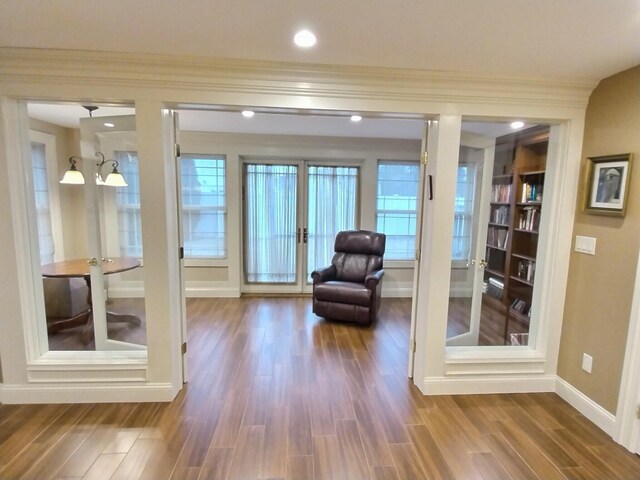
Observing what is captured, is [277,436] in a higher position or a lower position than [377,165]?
lower

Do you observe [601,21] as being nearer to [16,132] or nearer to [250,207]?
[16,132]

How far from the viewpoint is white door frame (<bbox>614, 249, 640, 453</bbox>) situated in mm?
1971

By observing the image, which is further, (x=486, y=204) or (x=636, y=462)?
(x=486, y=204)

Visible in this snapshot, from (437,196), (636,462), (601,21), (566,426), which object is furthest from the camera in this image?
(437,196)

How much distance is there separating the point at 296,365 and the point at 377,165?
3.28 meters

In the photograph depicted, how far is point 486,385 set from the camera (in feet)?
8.47

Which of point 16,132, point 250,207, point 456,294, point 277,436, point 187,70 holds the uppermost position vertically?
point 187,70

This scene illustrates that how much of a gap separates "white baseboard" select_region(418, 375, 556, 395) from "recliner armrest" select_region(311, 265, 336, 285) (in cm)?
197

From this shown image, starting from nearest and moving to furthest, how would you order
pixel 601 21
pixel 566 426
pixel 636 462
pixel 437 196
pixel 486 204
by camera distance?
pixel 601 21 < pixel 636 462 < pixel 566 426 < pixel 437 196 < pixel 486 204

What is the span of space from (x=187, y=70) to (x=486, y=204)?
8.42ft

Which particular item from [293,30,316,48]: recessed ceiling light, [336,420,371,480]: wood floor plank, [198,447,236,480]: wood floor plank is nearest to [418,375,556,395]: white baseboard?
[336,420,371,480]: wood floor plank

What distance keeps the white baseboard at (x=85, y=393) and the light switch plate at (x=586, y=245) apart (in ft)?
10.4

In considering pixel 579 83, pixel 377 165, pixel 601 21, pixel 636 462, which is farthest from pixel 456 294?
pixel 377 165

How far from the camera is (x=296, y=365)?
117 inches
